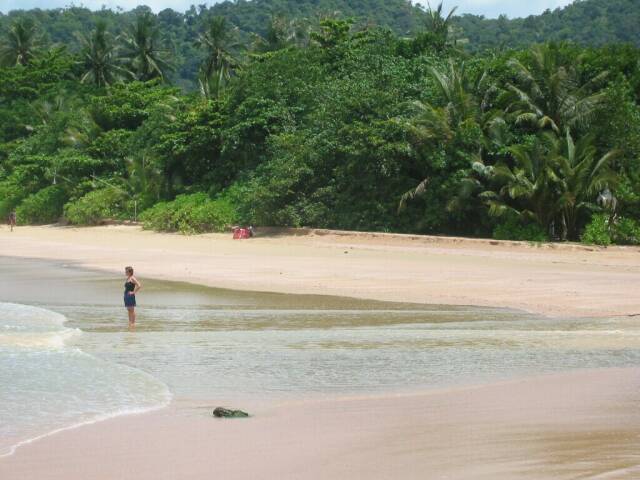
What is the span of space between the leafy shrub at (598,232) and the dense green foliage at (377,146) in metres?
0.05

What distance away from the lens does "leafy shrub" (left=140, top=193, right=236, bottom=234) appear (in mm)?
33188

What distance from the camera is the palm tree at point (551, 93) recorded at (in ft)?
86.6

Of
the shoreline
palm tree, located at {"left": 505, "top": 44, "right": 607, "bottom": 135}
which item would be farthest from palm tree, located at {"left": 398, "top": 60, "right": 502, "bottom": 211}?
the shoreline

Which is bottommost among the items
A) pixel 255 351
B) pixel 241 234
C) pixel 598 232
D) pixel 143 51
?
pixel 255 351

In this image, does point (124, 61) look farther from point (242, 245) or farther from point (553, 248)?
point (553, 248)

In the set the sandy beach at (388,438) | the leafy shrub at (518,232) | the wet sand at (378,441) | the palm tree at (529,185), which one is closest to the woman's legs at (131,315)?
the sandy beach at (388,438)

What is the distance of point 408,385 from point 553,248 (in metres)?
14.8

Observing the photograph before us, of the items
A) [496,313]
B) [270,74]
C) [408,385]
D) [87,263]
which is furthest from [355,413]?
[270,74]

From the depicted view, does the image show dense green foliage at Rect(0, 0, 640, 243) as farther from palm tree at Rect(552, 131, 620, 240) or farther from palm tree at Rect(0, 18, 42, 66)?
palm tree at Rect(0, 18, 42, 66)

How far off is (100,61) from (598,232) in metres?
43.2

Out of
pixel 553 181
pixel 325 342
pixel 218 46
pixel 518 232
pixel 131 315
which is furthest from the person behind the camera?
pixel 218 46

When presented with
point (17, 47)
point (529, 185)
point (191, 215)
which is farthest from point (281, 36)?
point (529, 185)

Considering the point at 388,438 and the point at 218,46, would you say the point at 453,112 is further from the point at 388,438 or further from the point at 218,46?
the point at 218,46

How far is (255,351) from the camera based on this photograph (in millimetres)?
11969
